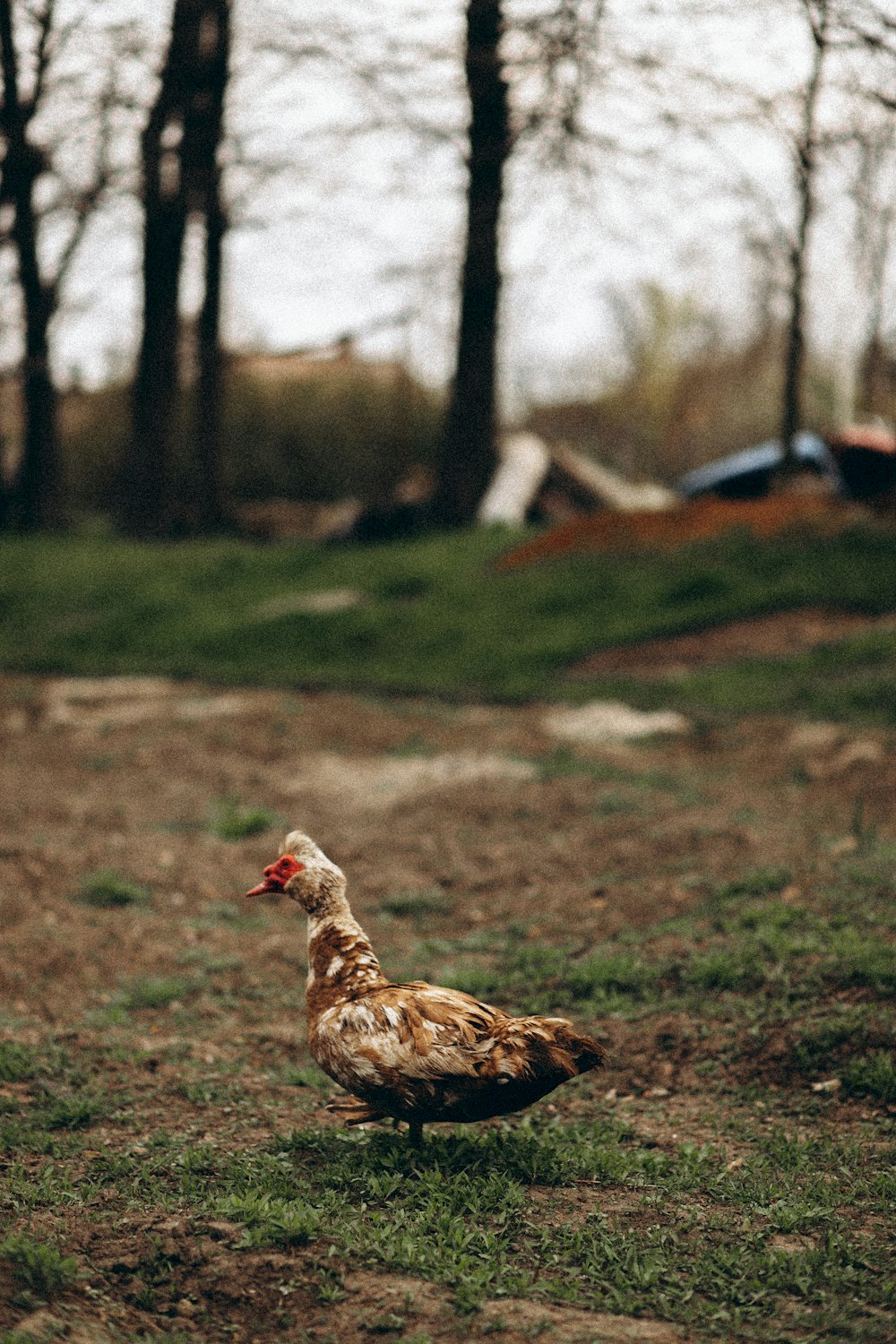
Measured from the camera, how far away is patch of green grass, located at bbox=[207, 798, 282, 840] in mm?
7598

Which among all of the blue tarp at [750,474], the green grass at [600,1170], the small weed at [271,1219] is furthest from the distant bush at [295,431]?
the small weed at [271,1219]

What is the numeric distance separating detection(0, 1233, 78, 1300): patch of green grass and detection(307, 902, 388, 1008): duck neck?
41.9 inches

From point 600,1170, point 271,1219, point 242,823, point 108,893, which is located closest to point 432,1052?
point 271,1219

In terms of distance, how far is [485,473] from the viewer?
18.3 meters

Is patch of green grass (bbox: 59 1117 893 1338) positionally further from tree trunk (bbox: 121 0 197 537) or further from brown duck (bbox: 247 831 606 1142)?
tree trunk (bbox: 121 0 197 537)

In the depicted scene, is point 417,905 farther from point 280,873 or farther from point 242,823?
point 280,873

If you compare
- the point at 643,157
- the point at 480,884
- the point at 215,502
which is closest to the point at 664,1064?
the point at 480,884

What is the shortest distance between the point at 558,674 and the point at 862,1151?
7287 mm

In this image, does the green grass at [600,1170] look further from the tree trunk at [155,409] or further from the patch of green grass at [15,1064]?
the tree trunk at [155,409]

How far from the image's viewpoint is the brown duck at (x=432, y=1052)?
3498 mm

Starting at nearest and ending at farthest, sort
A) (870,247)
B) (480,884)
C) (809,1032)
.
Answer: (809,1032)
(480,884)
(870,247)

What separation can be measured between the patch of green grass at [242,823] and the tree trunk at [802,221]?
4568 millimetres

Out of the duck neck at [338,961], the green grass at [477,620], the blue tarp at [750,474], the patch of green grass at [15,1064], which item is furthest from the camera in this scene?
the blue tarp at [750,474]

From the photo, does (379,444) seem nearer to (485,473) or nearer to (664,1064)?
(485,473)
